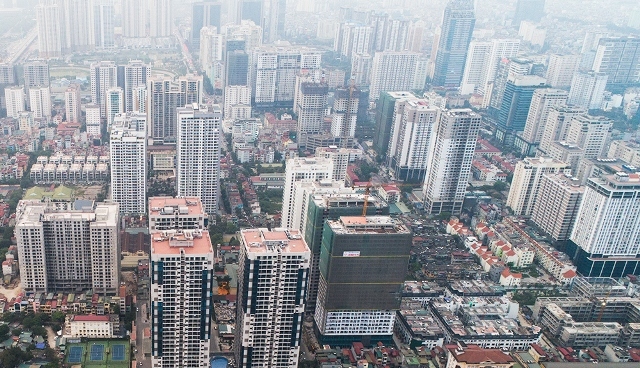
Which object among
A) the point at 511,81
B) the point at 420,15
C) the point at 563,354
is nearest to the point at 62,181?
the point at 563,354

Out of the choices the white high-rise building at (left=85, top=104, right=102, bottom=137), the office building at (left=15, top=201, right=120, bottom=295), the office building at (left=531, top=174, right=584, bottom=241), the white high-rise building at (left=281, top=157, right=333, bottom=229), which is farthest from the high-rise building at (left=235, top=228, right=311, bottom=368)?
the white high-rise building at (left=85, top=104, right=102, bottom=137)

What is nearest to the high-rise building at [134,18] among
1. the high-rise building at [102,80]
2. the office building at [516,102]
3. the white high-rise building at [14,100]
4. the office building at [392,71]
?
the high-rise building at [102,80]

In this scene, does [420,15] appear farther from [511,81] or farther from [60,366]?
[60,366]

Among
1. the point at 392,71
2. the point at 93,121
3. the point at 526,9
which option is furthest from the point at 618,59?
the point at 93,121

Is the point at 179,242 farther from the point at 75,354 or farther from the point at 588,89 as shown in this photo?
the point at 588,89

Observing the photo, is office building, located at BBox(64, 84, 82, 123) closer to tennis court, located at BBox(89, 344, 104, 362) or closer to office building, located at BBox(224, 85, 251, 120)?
office building, located at BBox(224, 85, 251, 120)

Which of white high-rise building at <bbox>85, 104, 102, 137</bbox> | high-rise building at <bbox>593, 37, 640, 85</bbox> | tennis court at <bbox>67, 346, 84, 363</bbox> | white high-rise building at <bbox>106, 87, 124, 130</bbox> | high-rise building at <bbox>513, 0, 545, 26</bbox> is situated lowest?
tennis court at <bbox>67, 346, 84, 363</bbox>
